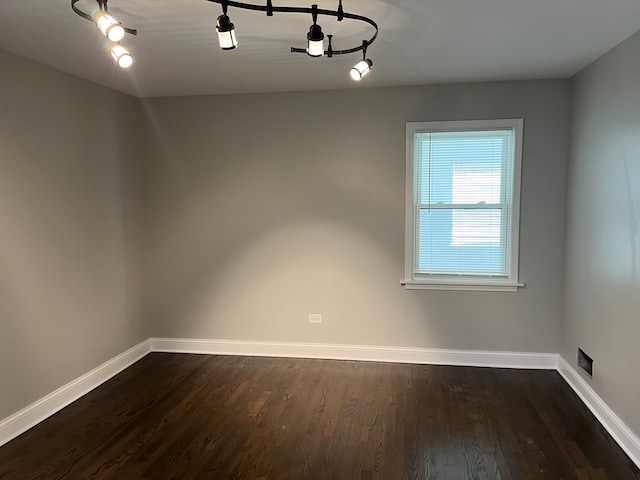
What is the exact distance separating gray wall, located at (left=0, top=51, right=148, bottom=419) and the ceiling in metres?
0.27

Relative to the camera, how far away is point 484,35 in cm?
268

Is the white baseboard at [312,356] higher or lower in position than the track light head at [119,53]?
lower

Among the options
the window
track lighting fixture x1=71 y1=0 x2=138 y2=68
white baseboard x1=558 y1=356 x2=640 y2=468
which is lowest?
white baseboard x1=558 y1=356 x2=640 y2=468

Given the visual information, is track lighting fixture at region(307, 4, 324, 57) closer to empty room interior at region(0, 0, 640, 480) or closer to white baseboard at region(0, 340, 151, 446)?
empty room interior at region(0, 0, 640, 480)

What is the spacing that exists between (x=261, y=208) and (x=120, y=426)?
209 centimetres

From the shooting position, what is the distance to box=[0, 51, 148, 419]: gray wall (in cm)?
296

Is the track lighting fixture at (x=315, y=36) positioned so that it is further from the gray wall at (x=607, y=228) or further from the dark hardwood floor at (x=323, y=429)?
the dark hardwood floor at (x=323, y=429)

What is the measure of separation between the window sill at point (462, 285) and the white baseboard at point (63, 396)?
8.47 ft

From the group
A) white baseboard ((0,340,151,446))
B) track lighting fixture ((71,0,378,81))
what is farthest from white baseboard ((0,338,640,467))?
track lighting fixture ((71,0,378,81))

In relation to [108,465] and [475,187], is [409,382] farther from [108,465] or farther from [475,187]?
[108,465]

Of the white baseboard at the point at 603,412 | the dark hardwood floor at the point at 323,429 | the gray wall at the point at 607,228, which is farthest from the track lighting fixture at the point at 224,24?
the white baseboard at the point at 603,412

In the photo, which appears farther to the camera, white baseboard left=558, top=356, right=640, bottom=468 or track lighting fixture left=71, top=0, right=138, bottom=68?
white baseboard left=558, top=356, right=640, bottom=468

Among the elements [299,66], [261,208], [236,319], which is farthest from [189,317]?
[299,66]

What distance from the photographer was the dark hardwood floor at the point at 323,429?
2.59 metres
